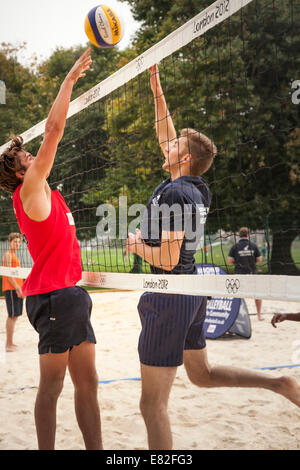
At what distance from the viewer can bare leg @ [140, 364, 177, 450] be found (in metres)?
2.13

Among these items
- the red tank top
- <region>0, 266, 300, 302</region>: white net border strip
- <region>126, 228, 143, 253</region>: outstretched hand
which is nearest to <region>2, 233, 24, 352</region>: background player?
<region>0, 266, 300, 302</region>: white net border strip

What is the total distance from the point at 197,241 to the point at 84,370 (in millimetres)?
926

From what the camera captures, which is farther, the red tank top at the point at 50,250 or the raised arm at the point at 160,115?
the raised arm at the point at 160,115

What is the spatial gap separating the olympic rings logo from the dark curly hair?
4.12ft

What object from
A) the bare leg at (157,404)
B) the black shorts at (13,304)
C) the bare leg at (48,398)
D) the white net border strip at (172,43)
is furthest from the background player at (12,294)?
the bare leg at (157,404)

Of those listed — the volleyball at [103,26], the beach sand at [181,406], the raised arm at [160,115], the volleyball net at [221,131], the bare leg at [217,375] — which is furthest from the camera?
the volleyball net at [221,131]

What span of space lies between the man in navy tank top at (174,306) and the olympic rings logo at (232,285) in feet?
0.54

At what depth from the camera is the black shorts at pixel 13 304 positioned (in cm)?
601

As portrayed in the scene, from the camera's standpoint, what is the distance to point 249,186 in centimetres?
1280

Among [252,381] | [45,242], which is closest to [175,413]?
[252,381]

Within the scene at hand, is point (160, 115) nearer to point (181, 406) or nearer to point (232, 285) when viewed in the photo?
point (232, 285)

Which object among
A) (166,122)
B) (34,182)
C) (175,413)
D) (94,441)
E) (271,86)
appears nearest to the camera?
(34,182)

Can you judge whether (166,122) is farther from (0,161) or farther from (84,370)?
(84,370)

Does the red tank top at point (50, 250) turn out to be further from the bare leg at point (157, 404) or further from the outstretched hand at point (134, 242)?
the bare leg at point (157, 404)
